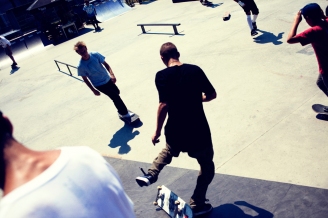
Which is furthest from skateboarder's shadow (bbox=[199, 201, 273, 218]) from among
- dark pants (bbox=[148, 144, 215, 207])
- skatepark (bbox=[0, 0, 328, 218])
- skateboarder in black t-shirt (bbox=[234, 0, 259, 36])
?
skateboarder in black t-shirt (bbox=[234, 0, 259, 36])

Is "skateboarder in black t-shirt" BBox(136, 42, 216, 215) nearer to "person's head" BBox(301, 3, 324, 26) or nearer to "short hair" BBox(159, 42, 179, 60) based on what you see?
"short hair" BBox(159, 42, 179, 60)

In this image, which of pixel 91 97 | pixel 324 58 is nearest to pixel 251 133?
pixel 324 58

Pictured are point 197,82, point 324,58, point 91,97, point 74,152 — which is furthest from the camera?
point 91,97

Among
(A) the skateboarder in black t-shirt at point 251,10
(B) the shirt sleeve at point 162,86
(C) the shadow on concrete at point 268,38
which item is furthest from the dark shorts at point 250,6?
(B) the shirt sleeve at point 162,86

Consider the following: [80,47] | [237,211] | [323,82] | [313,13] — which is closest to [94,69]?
[80,47]

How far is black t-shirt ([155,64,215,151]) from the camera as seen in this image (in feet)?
10.4

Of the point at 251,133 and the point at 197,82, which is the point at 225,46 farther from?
the point at 197,82

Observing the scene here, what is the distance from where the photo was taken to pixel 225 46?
8.88m

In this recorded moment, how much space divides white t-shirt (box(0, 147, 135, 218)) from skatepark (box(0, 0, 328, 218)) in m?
2.75

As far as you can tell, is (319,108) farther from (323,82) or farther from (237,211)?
(237,211)

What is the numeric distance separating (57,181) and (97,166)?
22cm

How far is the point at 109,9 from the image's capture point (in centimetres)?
2053

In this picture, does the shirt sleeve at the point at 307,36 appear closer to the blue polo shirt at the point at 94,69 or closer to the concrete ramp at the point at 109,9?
the blue polo shirt at the point at 94,69

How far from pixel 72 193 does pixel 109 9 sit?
21.2 meters
